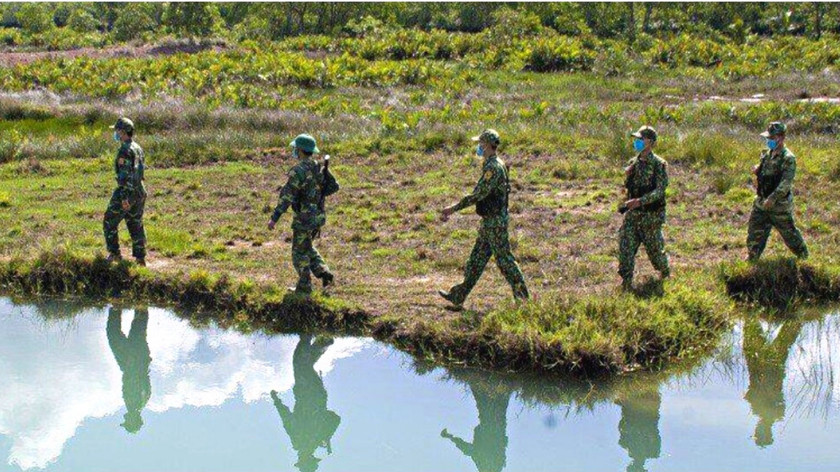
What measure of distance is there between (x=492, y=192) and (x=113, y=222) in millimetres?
5769

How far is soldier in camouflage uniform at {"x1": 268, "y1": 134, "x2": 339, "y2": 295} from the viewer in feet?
40.0

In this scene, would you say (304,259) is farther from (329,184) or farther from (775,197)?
(775,197)

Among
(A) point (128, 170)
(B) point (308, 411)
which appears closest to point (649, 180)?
(B) point (308, 411)

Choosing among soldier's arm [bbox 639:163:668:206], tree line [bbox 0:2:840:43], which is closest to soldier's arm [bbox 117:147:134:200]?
soldier's arm [bbox 639:163:668:206]

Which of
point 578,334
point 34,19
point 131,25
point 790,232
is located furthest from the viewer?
point 34,19

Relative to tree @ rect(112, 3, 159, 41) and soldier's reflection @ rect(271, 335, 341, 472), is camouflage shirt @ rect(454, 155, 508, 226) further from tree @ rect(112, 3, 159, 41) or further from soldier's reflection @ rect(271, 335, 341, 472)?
Answer: tree @ rect(112, 3, 159, 41)

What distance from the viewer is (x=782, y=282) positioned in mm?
13445

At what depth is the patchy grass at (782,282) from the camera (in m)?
13.4

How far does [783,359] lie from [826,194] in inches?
272

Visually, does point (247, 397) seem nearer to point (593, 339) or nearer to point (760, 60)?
point (593, 339)

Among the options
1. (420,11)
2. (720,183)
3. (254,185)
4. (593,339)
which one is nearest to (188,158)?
(254,185)

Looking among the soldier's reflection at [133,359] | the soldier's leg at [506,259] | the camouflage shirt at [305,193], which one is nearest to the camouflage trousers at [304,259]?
the camouflage shirt at [305,193]

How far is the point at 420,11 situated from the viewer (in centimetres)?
5375

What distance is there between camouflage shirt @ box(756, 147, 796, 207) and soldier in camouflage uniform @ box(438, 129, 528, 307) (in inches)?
153
